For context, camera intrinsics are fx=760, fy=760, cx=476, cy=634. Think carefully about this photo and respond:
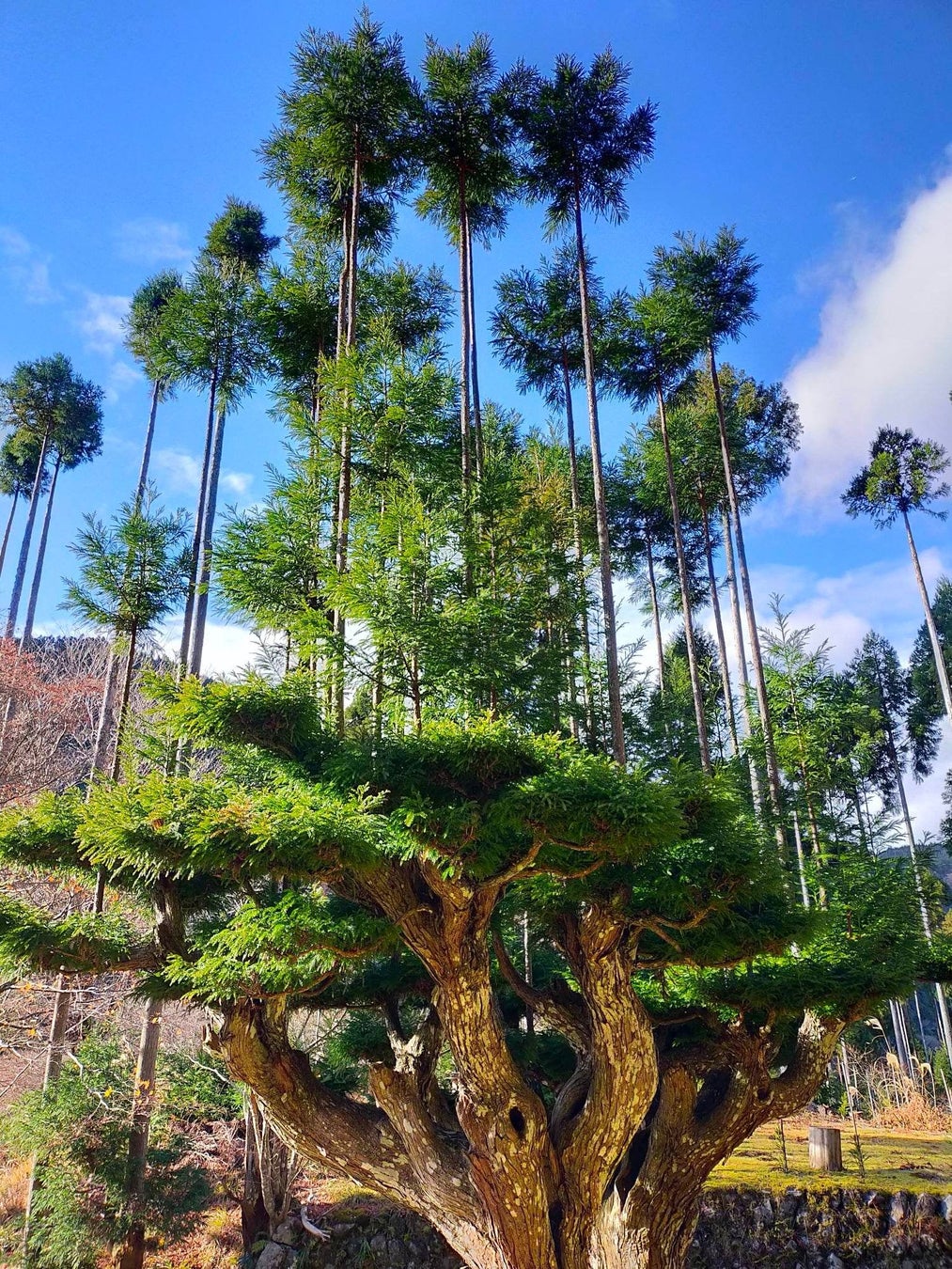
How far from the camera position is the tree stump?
1050 centimetres

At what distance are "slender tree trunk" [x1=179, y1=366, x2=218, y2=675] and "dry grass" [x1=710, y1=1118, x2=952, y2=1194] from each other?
34.3 ft

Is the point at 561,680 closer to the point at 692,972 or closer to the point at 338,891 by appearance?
the point at 338,891

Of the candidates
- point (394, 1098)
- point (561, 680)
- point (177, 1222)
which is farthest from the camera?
point (177, 1222)

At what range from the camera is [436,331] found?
1322cm

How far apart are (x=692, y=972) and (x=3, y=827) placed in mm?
7658

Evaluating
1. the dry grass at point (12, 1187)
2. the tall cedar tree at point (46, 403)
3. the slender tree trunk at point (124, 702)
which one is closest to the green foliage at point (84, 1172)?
the dry grass at point (12, 1187)

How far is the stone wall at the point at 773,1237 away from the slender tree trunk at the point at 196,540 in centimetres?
Answer: 758

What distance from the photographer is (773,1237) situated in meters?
9.36

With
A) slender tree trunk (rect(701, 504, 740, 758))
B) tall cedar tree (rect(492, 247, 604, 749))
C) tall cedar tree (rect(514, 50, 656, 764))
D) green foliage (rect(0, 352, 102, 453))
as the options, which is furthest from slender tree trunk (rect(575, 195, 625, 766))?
green foliage (rect(0, 352, 102, 453))

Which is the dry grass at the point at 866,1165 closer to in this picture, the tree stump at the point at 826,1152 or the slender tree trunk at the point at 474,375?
the tree stump at the point at 826,1152

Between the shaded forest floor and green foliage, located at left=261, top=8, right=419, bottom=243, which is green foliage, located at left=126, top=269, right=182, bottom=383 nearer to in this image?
green foliage, located at left=261, top=8, right=419, bottom=243

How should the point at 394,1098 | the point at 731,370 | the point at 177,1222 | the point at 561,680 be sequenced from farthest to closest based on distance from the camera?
1. the point at 731,370
2. the point at 177,1222
3. the point at 561,680
4. the point at 394,1098

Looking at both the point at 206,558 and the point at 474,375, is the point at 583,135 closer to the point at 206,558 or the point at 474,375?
the point at 474,375

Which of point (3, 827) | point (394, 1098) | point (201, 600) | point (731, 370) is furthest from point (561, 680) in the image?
point (731, 370)
